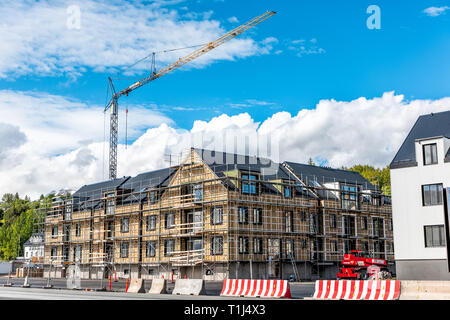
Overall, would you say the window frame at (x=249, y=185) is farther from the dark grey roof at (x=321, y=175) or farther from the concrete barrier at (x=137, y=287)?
the concrete barrier at (x=137, y=287)

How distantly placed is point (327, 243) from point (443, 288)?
35720 millimetres

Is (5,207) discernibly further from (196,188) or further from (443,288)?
(443,288)

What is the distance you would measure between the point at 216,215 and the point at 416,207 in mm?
19171

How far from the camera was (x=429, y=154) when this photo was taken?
1512 inches

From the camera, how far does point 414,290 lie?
22.1 m

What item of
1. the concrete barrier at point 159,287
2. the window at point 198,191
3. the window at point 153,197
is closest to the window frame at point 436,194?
the concrete barrier at point 159,287

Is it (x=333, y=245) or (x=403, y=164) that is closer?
(x=403, y=164)

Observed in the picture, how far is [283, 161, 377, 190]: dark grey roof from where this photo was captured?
5992 centimetres

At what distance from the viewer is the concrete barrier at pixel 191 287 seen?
28953 mm

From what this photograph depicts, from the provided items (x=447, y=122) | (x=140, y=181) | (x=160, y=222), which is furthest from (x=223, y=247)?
(x=447, y=122)

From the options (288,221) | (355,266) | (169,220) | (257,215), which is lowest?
(355,266)

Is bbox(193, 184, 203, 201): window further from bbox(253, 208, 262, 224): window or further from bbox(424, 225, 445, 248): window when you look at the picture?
bbox(424, 225, 445, 248): window

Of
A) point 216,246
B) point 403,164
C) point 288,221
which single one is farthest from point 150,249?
point 403,164

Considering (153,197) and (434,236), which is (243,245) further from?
(434,236)
